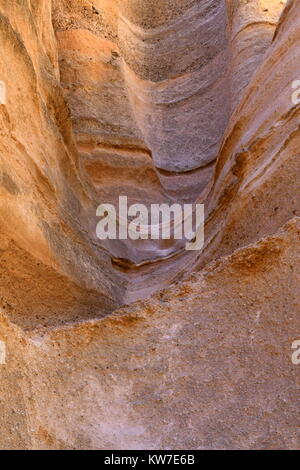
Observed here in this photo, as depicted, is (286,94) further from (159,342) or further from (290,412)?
(290,412)

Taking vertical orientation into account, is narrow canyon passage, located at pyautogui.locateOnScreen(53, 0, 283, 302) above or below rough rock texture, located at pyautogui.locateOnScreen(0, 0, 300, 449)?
above

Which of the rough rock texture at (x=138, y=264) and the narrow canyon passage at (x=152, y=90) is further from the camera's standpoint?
the narrow canyon passage at (x=152, y=90)

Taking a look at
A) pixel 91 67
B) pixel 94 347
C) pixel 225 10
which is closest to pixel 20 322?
pixel 94 347

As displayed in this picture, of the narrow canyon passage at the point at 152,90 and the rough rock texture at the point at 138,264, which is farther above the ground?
the narrow canyon passage at the point at 152,90

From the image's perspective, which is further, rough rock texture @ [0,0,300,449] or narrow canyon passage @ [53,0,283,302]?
narrow canyon passage @ [53,0,283,302]

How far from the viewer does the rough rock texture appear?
3.80 m

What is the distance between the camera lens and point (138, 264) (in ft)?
21.7

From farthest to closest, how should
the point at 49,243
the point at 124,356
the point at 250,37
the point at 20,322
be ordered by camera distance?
the point at 250,37 < the point at 49,243 < the point at 20,322 < the point at 124,356

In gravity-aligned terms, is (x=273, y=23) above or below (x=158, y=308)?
above

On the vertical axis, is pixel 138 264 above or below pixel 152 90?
below

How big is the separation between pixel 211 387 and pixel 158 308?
571mm

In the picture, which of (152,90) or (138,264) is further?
(152,90)

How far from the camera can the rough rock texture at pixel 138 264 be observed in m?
3.80

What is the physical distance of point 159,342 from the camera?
163 inches
